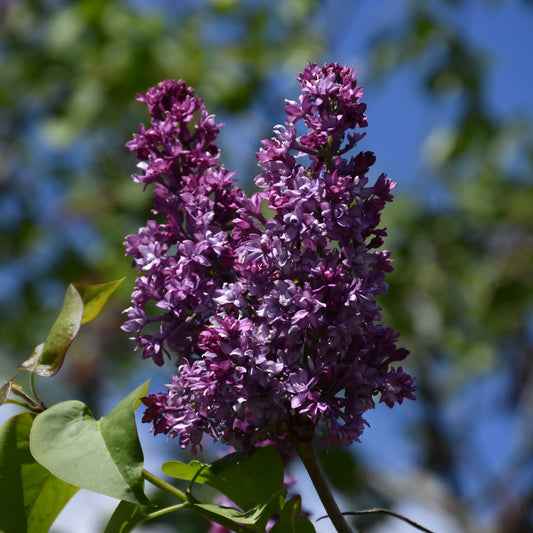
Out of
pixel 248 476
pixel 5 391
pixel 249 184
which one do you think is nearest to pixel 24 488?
pixel 5 391

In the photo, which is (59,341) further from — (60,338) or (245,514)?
(245,514)

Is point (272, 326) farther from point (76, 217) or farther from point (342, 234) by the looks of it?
point (76, 217)

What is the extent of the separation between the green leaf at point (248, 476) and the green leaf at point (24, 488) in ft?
0.41

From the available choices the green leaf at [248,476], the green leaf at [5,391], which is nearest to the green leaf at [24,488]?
the green leaf at [5,391]

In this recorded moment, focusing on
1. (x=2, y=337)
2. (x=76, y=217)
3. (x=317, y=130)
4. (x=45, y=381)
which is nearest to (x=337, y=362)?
(x=317, y=130)

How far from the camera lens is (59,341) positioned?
700mm

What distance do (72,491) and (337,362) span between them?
259 millimetres

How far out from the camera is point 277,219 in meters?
0.62

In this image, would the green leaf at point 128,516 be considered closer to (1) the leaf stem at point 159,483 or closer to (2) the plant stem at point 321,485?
(1) the leaf stem at point 159,483

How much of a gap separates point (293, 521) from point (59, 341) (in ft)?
0.85

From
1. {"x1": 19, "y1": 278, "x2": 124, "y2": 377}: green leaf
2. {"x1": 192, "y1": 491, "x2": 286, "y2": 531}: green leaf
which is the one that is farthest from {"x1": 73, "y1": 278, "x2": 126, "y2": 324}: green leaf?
{"x1": 192, "y1": 491, "x2": 286, "y2": 531}: green leaf

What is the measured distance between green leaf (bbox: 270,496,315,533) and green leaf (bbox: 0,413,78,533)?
0.60 feet

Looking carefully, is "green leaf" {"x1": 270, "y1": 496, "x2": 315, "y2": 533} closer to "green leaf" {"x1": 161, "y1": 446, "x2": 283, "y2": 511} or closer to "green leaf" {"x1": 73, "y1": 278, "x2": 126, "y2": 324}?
"green leaf" {"x1": 161, "y1": 446, "x2": 283, "y2": 511}

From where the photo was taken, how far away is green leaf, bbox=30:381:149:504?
580 mm
